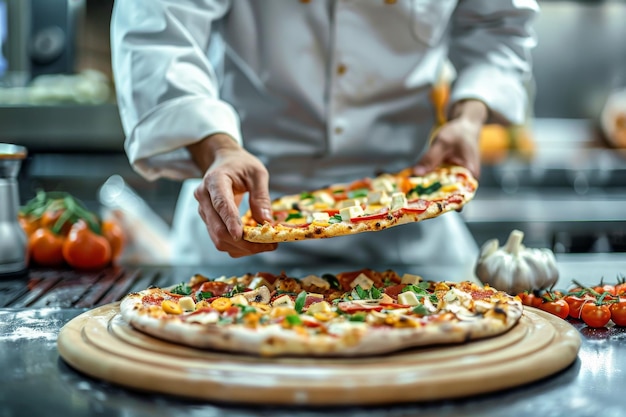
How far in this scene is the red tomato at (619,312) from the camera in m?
1.22

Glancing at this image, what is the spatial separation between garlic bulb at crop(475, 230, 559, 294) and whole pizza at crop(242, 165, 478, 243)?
12 centimetres

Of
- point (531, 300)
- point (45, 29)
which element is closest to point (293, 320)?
point (531, 300)

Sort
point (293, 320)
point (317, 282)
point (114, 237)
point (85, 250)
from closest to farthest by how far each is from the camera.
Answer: point (293, 320) → point (317, 282) → point (85, 250) → point (114, 237)

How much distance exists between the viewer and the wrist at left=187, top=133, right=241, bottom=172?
1460mm

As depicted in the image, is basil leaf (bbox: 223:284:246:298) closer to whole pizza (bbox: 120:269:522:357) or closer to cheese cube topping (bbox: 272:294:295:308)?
whole pizza (bbox: 120:269:522:357)

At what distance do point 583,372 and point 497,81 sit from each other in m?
1.08

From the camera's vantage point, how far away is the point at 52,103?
3238mm

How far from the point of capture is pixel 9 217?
1.60m

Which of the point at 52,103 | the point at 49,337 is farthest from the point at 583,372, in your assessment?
the point at 52,103

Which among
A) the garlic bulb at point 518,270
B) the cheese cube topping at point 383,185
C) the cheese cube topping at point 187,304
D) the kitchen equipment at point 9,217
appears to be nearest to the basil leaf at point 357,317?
the cheese cube topping at point 187,304

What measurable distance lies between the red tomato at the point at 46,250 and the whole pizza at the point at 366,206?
52 cm

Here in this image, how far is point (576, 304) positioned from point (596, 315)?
6 centimetres

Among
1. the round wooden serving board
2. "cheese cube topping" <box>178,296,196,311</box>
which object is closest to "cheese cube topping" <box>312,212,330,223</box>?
"cheese cube topping" <box>178,296,196,311</box>

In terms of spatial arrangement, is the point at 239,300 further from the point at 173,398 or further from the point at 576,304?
the point at 576,304
